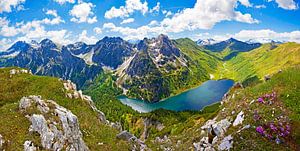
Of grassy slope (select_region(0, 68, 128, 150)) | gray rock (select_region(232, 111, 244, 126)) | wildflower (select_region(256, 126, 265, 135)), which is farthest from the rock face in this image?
wildflower (select_region(256, 126, 265, 135))

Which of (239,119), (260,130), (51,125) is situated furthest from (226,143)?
(51,125)

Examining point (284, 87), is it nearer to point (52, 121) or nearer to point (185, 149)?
point (185, 149)

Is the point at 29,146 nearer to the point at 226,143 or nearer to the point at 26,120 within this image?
the point at 26,120

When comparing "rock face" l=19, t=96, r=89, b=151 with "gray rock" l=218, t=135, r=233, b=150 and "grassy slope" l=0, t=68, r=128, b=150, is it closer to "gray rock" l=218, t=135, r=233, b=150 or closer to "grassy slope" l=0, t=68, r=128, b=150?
"grassy slope" l=0, t=68, r=128, b=150

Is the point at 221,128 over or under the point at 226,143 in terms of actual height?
over

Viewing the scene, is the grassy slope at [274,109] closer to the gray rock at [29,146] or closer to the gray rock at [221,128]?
the gray rock at [221,128]

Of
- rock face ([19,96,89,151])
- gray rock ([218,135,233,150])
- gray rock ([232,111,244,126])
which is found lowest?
gray rock ([218,135,233,150])
